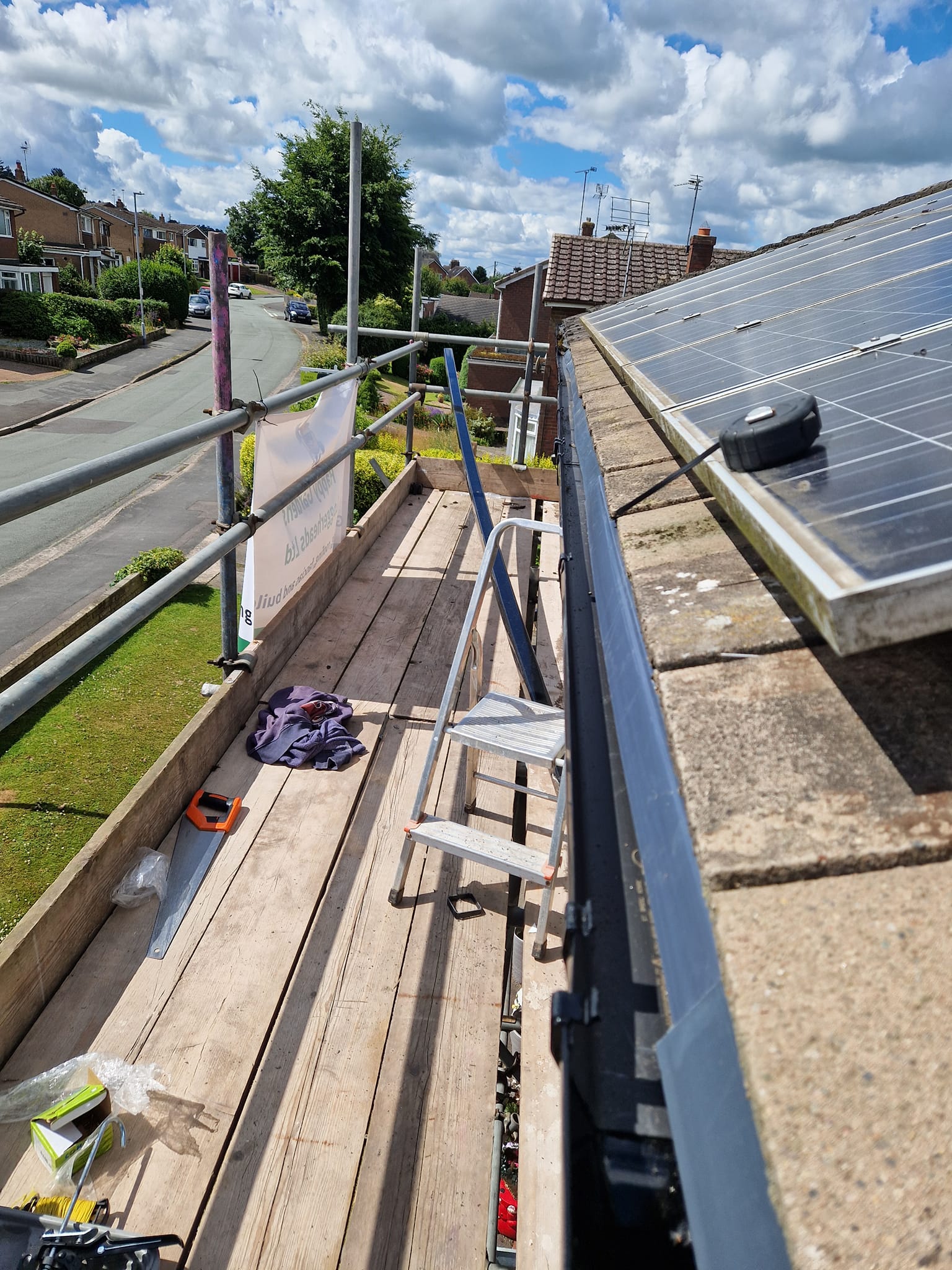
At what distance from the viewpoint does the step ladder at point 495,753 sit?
2.85 m

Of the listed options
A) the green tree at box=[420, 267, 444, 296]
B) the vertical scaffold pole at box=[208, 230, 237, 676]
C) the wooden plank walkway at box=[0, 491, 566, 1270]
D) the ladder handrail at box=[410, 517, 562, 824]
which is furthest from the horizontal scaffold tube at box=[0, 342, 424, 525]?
the green tree at box=[420, 267, 444, 296]

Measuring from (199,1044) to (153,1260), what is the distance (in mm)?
614

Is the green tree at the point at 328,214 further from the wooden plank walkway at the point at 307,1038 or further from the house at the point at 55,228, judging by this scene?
the wooden plank walkway at the point at 307,1038

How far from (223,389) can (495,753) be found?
2063 millimetres

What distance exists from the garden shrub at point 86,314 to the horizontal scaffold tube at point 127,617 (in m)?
44.3

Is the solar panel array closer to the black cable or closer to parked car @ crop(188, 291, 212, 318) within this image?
the black cable

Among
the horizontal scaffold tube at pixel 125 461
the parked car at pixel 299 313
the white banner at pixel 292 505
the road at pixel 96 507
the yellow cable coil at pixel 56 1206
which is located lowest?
the road at pixel 96 507

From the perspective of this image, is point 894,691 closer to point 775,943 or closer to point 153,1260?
point 775,943

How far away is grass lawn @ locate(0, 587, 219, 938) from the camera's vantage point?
5898mm

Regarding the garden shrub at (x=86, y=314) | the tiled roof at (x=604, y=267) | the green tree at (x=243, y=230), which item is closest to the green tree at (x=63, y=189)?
the green tree at (x=243, y=230)

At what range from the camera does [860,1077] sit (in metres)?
0.68

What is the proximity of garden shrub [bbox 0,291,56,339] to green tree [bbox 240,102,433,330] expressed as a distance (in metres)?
11.5

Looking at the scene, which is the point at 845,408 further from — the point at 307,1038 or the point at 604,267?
the point at 604,267

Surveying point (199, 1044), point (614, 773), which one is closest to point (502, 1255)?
point (199, 1044)
